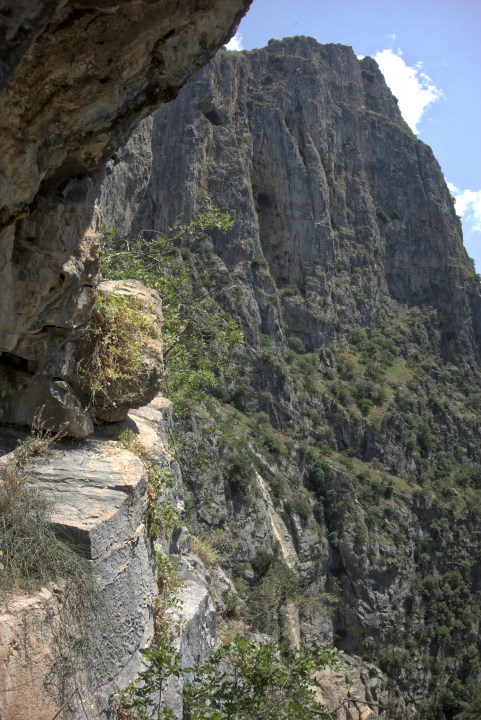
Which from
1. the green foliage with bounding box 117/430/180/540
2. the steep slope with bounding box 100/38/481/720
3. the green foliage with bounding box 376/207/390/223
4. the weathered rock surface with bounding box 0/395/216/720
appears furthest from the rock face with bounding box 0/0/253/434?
the green foliage with bounding box 376/207/390/223

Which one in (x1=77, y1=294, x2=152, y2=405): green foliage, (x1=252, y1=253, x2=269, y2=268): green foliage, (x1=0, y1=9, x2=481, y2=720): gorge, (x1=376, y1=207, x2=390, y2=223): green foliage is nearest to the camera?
(x1=0, y1=9, x2=481, y2=720): gorge

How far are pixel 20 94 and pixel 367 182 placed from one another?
241 ft

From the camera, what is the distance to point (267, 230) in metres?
58.9

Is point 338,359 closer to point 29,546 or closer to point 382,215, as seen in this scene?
point 382,215

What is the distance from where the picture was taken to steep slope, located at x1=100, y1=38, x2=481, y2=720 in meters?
37.7

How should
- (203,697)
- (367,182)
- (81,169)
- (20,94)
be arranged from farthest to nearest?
(367,182), (81,169), (203,697), (20,94)

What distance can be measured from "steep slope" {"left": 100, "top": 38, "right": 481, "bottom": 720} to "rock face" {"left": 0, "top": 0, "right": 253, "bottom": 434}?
64.9 ft

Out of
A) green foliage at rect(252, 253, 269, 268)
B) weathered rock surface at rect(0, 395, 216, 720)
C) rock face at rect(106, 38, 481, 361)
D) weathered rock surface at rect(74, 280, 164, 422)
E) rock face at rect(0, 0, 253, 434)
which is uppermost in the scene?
rock face at rect(106, 38, 481, 361)

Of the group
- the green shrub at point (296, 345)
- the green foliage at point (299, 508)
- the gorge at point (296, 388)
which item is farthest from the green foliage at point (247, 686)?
the green shrub at point (296, 345)

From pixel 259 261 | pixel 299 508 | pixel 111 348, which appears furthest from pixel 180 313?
pixel 259 261

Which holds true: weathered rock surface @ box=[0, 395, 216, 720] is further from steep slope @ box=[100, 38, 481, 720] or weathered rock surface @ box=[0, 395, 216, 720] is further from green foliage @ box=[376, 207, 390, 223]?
green foliage @ box=[376, 207, 390, 223]

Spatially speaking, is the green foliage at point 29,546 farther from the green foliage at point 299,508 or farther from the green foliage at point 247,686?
the green foliage at point 299,508

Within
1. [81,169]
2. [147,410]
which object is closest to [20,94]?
[81,169]

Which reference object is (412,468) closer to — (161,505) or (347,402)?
(347,402)
